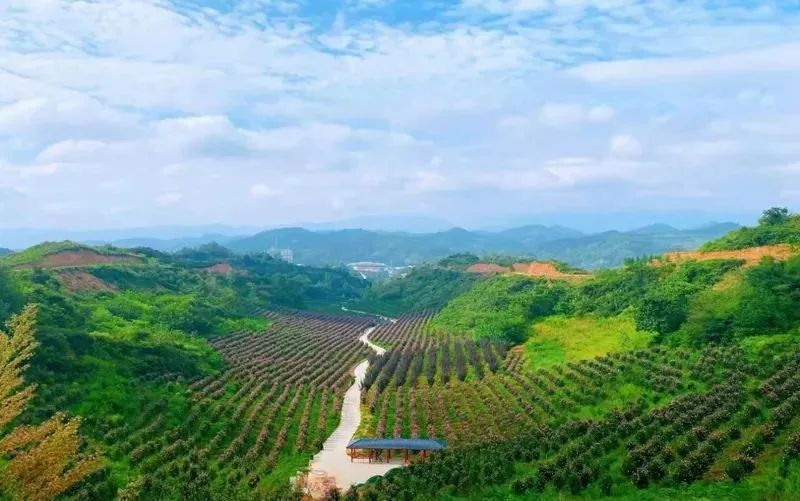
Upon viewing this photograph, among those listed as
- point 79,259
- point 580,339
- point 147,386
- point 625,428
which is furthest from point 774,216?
point 79,259

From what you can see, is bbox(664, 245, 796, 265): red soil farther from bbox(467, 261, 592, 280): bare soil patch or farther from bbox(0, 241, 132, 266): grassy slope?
bbox(0, 241, 132, 266): grassy slope

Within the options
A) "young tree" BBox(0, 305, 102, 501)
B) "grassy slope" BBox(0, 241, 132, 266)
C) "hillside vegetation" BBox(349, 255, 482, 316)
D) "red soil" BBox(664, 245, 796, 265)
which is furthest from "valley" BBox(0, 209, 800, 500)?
"hillside vegetation" BBox(349, 255, 482, 316)

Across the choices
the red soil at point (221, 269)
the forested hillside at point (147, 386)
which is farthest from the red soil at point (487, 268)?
the red soil at point (221, 269)

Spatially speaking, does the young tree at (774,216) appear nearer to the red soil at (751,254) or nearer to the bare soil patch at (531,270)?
the red soil at (751,254)

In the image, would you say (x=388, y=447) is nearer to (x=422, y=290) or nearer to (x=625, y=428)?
(x=625, y=428)

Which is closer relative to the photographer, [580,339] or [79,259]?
[580,339]
